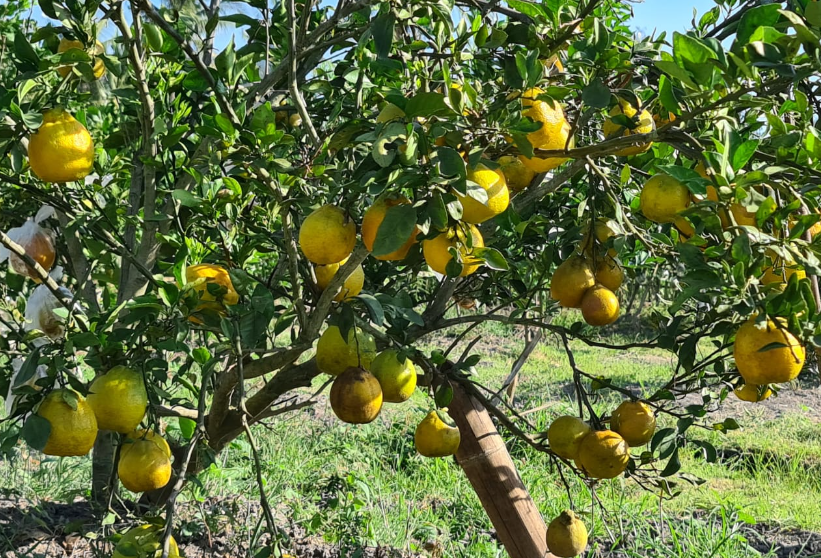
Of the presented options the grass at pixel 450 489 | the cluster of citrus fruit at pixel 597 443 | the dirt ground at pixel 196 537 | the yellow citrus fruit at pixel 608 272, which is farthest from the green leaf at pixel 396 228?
the dirt ground at pixel 196 537

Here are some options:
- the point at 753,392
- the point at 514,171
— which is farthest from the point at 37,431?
the point at 753,392

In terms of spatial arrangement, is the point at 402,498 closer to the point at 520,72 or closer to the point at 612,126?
the point at 612,126

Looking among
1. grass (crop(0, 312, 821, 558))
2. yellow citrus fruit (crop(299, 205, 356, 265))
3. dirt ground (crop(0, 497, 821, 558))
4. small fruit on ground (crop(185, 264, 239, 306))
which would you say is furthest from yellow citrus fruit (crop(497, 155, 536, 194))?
dirt ground (crop(0, 497, 821, 558))

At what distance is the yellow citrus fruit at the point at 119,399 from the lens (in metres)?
1.09

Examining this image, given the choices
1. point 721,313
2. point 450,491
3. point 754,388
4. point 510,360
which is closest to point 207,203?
point 721,313

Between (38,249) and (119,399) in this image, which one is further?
(38,249)

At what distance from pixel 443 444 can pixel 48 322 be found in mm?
874

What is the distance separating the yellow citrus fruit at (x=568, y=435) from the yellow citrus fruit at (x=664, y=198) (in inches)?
26.9

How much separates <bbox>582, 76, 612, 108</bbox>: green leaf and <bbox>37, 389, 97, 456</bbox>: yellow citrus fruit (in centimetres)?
83

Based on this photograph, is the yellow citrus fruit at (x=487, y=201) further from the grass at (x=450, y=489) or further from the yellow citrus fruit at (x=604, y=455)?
the grass at (x=450, y=489)

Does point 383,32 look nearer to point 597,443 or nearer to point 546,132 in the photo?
point 546,132

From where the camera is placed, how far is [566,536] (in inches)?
62.5

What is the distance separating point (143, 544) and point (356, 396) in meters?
0.39

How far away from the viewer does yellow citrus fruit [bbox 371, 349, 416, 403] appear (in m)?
1.26
